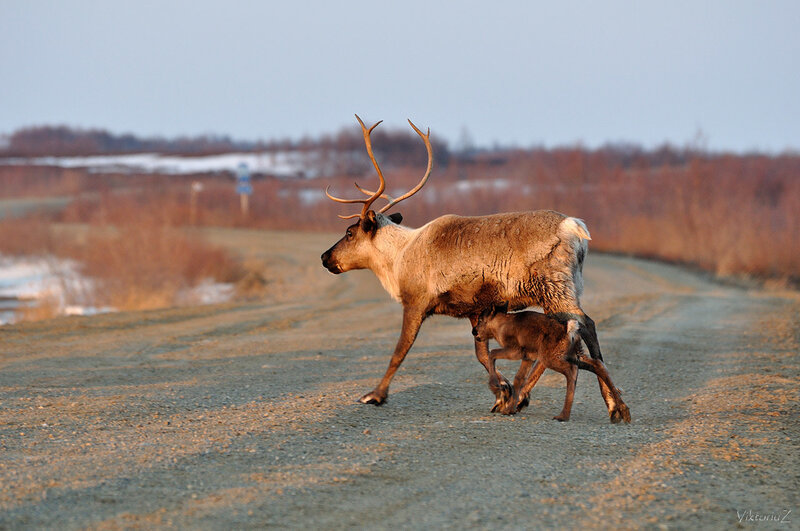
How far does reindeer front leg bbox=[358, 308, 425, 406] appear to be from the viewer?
8.09m

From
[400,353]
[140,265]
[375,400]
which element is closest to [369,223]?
[400,353]

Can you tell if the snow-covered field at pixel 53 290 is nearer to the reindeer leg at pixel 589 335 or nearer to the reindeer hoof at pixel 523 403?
the reindeer hoof at pixel 523 403

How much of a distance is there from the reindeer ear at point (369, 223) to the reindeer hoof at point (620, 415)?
10.0 ft

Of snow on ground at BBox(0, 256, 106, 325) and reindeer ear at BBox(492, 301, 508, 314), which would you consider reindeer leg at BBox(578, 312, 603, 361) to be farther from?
snow on ground at BBox(0, 256, 106, 325)

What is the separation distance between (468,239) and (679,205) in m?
28.8

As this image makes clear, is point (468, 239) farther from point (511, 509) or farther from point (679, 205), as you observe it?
point (679, 205)

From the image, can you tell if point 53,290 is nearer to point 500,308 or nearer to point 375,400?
point 375,400

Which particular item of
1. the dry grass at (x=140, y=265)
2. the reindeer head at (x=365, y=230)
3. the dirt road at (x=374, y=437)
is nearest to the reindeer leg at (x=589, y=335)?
the dirt road at (x=374, y=437)

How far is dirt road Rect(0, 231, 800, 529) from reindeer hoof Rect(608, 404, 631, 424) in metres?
0.16

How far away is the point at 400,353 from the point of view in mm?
8266

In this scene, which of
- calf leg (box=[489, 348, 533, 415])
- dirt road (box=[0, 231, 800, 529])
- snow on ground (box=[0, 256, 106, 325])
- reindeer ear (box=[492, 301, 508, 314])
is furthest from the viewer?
snow on ground (box=[0, 256, 106, 325])

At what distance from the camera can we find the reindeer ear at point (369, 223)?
910 centimetres

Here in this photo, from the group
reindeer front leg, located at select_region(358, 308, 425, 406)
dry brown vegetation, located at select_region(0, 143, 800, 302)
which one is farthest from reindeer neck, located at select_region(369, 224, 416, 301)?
dry brown vegetation, located at select_region(0, 143, 800, 302)

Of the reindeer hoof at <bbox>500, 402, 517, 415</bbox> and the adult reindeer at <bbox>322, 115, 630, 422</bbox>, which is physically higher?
the adult reindeer at <bbox>322, 115, 630, 422</bbox>
